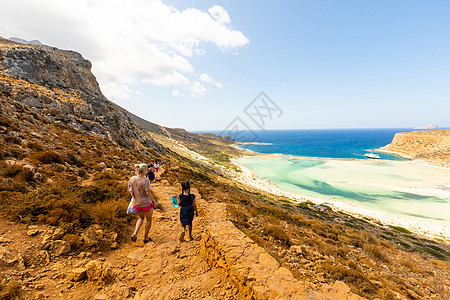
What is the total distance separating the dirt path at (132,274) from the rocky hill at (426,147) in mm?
107180

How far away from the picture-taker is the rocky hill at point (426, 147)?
2847 inches

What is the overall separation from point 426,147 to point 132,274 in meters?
133

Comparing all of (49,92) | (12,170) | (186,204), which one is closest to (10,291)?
(186,204)

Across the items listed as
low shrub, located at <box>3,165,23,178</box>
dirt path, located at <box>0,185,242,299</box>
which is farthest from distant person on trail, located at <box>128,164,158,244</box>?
Result: low shrub, located at <box>3,165,23,178</box>

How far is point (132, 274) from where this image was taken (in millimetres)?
4418

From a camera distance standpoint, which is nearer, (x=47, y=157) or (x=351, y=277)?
(x=351, y=277)

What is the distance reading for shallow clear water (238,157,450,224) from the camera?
31.6 metres

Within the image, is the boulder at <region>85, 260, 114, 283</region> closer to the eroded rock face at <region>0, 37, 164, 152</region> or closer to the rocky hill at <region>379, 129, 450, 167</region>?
the eroded rock face at <region>0, 37, 164, 152</region>

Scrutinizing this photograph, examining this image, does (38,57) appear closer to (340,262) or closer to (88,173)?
(88,173)

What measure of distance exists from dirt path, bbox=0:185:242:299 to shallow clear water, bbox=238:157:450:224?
125ft

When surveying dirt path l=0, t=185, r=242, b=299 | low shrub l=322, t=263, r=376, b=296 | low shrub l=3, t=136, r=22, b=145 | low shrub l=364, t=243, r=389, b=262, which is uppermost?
low shrub l=3, t=136, r=22, b=145

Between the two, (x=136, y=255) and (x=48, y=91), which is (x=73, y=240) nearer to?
(x=136, y=255)

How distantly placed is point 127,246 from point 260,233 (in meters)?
5.78

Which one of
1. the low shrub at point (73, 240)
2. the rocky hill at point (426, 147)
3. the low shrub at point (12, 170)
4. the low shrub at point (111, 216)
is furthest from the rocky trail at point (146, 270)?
the rocky hill at point (426, 147)
